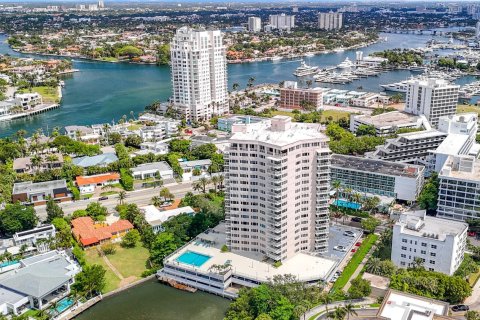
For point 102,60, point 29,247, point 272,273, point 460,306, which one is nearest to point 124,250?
point 29,247

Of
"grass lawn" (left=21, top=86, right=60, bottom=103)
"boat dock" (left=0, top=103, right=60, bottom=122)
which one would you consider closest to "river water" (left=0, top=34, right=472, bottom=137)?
"boat dock" (left=0, top=103, right=60, bottom=122)

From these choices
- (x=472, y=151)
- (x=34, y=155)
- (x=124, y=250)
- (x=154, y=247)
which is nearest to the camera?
(x=154, y=247)

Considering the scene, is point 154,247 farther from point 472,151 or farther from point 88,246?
point 472,151

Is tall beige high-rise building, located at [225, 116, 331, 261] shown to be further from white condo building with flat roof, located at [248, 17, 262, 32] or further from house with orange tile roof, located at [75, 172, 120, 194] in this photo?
white condo building with flat roof, located at [248, 17, 262, 32]

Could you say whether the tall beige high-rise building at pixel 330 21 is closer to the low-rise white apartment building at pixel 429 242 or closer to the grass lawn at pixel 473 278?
the low-rise white apartment building at pixel 429 242

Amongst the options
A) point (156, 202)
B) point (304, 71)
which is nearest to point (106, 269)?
point (156, 202)
